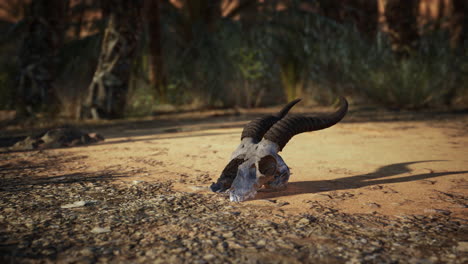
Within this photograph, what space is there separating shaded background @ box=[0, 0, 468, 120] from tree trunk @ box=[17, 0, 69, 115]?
0.08 feet

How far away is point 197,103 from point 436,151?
7.87 metres

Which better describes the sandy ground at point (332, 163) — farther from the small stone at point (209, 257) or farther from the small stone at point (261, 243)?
the small stone at point (209, 257)

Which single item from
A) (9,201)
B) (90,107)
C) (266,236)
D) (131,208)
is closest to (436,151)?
(266,236)

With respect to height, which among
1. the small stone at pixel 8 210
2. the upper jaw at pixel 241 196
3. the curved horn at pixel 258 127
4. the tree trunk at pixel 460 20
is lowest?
the small stone at pixel 8 210

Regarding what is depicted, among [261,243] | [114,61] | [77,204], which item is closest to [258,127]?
[261,243]

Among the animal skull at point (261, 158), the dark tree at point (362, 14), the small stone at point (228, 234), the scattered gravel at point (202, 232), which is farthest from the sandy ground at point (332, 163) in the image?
the dark tree at point (362, 14)

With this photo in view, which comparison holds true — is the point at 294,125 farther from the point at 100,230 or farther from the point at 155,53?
the point at 155,53

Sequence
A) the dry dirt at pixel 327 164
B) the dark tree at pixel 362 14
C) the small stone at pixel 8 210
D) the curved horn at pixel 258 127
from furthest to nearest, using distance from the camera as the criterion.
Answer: the dark tree at pixel 362 14 → the curved horn at pixel 258 127 → the dry dirt at pixel 327 164 → the small stone at pixel 8 210

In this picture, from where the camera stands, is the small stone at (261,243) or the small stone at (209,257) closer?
the small stone at (209,257)

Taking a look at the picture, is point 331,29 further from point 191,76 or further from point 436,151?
point 436,151

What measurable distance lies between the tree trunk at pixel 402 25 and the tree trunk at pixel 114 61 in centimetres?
626

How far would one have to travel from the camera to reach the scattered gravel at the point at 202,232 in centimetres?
208

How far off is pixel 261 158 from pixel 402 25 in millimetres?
8811

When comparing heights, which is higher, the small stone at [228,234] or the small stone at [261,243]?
the small stone at [228,234]
